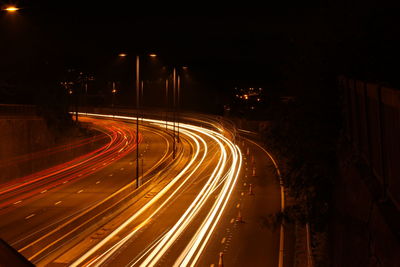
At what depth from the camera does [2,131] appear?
39438 mm

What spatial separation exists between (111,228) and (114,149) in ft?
120

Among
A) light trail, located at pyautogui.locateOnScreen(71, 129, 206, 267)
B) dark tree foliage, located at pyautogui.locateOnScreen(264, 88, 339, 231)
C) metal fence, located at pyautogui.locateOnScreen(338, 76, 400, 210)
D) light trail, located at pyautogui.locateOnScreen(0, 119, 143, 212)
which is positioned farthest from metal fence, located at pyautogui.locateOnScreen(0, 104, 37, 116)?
metal fence, located at pyautogui.locateOnScreen(338, 76, 400, 210)

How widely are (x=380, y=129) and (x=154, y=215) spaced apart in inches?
802

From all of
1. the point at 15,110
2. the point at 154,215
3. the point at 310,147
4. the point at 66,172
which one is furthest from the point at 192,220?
the point at 15,110

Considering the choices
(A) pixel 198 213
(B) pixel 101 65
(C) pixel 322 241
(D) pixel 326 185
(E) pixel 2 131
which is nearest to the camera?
(D) pixel 326 185

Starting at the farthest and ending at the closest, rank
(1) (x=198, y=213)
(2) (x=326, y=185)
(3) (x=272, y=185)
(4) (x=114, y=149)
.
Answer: (4) (x=114, y=149)
(3) (x=272, y=185)
(1) (x=198, y=213)
(2) (x=326, y=185)

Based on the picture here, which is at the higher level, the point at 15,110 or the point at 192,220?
the point at 15,110

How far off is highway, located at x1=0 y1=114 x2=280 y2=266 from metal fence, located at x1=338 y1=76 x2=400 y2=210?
3001 mm

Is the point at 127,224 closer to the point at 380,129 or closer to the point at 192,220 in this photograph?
the point at 192,220

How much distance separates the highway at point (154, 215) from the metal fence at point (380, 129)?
118 inches

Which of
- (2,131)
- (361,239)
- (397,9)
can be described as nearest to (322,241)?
(397,9)

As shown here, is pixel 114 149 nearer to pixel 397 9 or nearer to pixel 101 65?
pixel 397 9

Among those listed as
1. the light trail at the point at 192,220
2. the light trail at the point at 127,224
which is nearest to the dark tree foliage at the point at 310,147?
the light trail at the point at 192,220

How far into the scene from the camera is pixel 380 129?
21.1 feet
